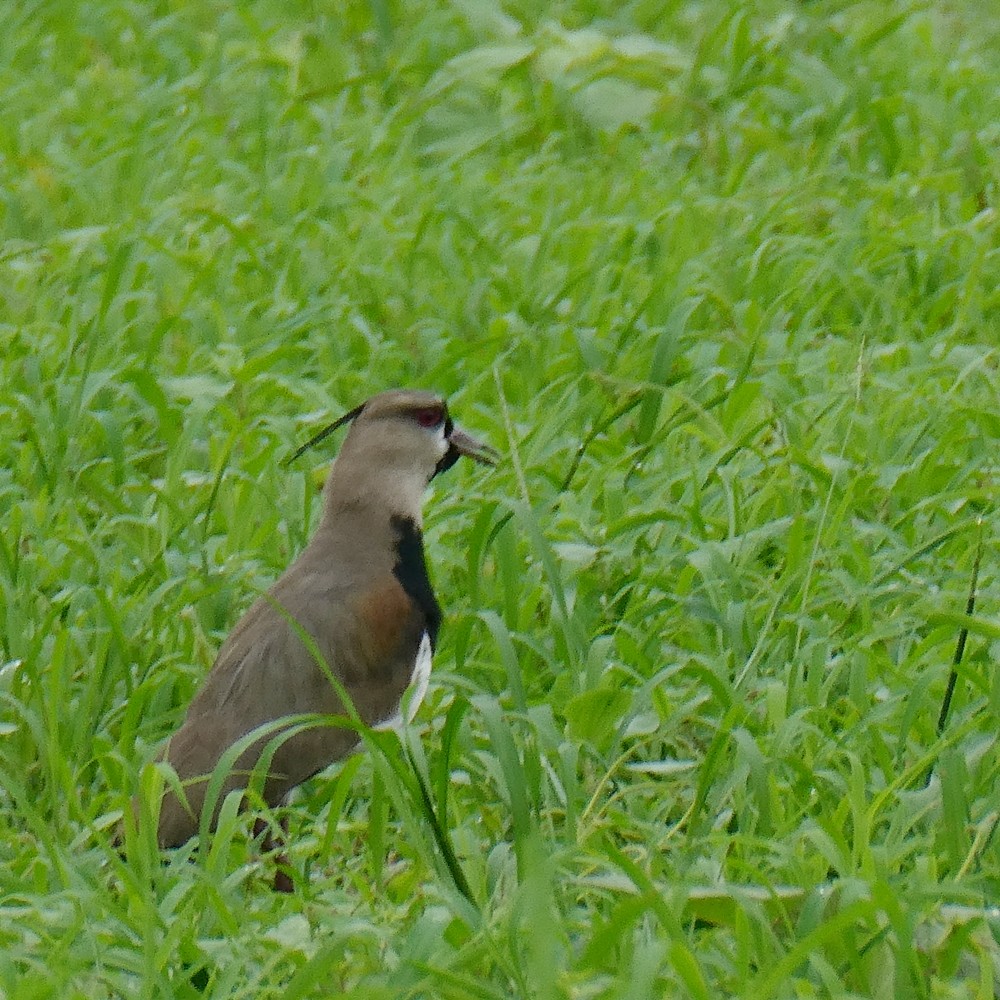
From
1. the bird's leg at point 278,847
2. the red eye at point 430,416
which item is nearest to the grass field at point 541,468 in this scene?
the bird's leg at point 278,847

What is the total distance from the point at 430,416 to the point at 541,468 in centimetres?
43

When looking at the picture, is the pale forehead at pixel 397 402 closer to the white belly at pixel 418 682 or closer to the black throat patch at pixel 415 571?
the black throat patch at pixel 415 571

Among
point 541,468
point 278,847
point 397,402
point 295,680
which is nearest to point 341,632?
point 295,680

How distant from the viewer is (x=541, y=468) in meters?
5.08

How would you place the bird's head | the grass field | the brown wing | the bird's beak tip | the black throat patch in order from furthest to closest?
the bird's beak tip → the bird's head → the black throat patch → the brown wing → the grass field

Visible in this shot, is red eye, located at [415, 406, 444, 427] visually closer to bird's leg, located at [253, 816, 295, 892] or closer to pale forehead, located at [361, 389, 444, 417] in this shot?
pale forehead, located at [361, 389, 444, 417]

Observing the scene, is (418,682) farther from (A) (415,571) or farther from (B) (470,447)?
(B) (470,447)

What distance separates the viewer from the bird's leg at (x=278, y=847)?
3797mm

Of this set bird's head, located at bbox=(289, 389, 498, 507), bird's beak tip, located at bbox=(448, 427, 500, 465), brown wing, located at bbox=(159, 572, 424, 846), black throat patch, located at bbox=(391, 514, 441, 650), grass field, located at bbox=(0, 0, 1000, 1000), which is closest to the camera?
grass field, located at bbox=(0, 0, 1000, 1000)

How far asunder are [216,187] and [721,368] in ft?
6.97

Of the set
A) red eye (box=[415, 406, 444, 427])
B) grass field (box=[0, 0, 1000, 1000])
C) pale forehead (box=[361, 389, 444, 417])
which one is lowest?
grass field (box=[0, 0, 1000, 1000])

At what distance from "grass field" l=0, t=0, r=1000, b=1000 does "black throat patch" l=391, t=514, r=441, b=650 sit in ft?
0.28

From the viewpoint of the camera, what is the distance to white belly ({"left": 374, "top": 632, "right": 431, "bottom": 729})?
13.7ft

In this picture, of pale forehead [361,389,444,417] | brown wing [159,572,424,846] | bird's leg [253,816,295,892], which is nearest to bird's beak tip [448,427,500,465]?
pale forehead [361,389,444,417]
